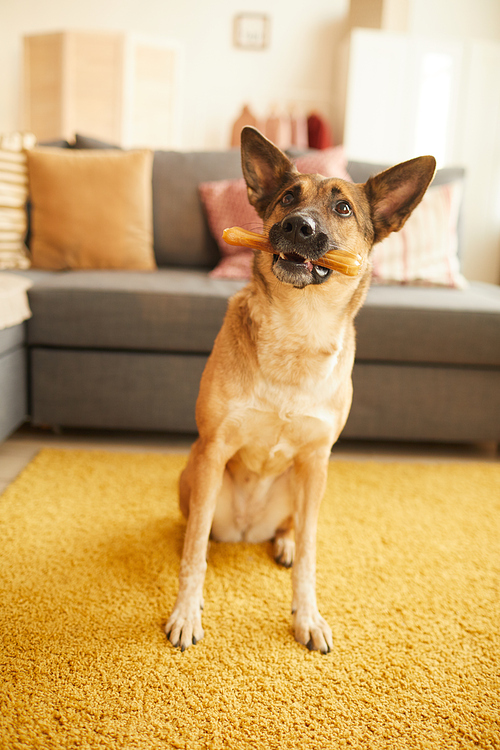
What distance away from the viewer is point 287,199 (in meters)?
1.11

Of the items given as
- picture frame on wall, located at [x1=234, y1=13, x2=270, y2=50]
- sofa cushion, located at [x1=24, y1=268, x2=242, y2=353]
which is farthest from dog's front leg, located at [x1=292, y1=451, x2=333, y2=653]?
picture frame on wall, located at [x1=234, y1=13, x2=270, y2=50]

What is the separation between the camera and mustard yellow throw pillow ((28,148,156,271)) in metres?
2.38

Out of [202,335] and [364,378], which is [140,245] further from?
[364,378]

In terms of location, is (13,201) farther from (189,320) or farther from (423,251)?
(423,251)

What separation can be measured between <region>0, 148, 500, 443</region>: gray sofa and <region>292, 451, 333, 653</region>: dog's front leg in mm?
897

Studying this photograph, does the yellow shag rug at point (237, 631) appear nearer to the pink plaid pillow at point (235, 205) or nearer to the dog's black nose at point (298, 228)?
the dog's black nose at point (298, 228)

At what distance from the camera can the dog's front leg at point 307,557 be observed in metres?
1.07

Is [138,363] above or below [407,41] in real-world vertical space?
below

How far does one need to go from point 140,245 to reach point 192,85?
401 cm

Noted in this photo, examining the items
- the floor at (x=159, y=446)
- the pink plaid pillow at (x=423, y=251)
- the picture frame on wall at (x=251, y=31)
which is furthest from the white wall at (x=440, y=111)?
the floor at (x=159, y=446)

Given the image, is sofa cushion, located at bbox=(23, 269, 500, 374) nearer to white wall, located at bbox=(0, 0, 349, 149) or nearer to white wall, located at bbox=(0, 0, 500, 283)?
white wall, located at bbox=(0, 0, 500, 283)

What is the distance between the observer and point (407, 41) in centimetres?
464

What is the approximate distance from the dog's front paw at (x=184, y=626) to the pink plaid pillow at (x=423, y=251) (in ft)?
5.94

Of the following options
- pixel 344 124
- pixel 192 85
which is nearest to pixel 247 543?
pixel 344 124
